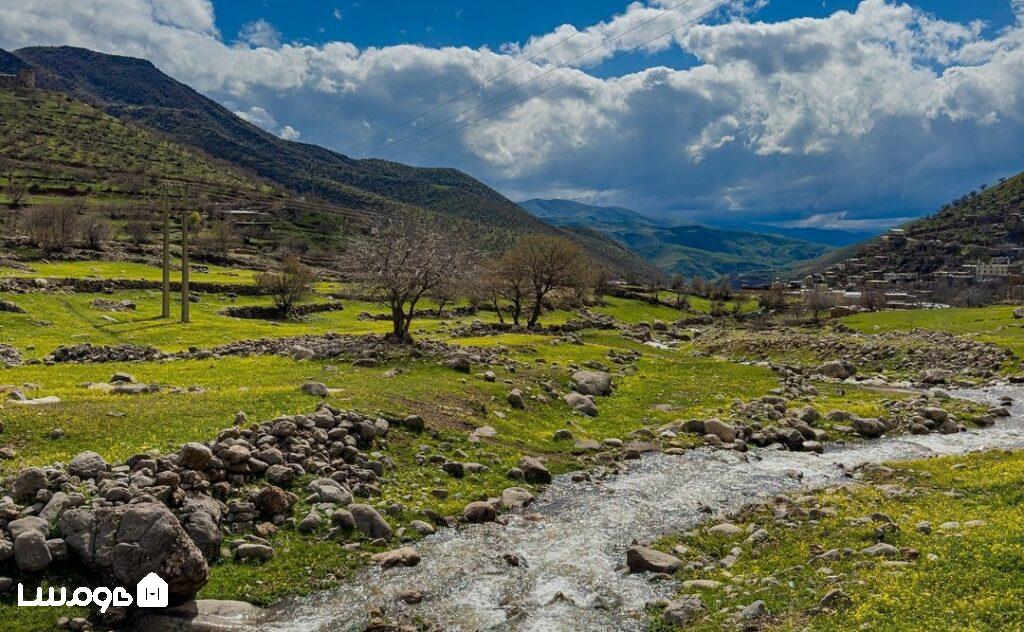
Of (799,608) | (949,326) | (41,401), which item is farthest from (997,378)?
(41,401)

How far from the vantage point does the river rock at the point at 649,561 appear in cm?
1548

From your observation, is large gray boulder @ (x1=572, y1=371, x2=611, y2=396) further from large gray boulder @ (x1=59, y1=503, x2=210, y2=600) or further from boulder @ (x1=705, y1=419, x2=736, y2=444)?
large gray boulder @ (x1=59, y1=503, x2=210, y2=600)

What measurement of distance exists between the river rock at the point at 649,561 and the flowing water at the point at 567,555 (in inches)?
12.1

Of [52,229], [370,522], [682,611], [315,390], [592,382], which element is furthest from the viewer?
[52,229]

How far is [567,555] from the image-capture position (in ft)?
54.8

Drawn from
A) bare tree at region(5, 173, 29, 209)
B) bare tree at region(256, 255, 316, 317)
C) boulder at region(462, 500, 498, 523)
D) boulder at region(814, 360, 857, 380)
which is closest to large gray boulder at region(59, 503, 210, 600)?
boulder at region(462, 500, 498, 523)

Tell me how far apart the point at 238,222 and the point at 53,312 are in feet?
406

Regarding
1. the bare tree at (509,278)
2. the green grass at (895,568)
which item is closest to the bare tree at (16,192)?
the bare tree at (509,278)

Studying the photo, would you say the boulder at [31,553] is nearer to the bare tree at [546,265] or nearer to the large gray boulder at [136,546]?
the large gray boulder at [136,546]

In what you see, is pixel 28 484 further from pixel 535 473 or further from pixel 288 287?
pixel 288 287

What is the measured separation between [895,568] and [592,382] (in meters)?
25.5

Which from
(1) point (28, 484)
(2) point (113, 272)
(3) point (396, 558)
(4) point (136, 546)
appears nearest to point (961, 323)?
(3) point (396, 558)

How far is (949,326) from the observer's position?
8206 cm

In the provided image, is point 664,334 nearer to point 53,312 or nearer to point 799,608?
point 53,312
